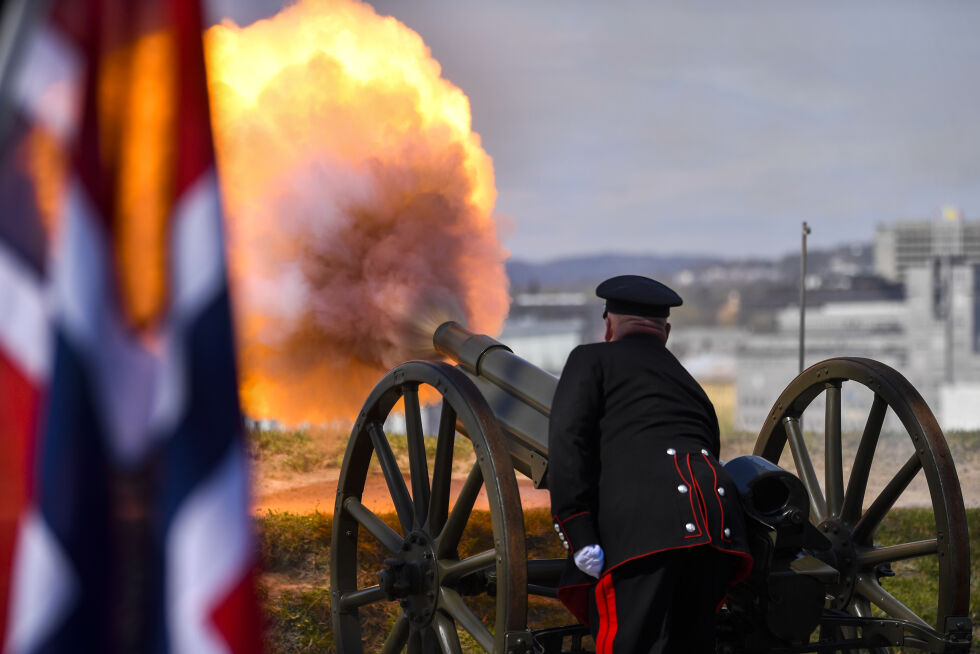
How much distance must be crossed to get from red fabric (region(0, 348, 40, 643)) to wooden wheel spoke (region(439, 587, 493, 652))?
237cm

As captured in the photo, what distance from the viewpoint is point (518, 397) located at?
15.2 feet

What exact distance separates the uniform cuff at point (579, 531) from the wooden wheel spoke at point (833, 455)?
1.51 metres

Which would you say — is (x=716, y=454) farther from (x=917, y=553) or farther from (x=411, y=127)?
(x=411, y=127)

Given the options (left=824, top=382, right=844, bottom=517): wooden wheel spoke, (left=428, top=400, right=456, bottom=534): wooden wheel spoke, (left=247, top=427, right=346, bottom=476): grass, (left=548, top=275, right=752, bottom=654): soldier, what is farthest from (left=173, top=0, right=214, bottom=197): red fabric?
(left=247, top=427, right=346, bottom=476): grass

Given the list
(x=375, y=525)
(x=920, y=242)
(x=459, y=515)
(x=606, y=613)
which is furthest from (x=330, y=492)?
(x=920, y=242)

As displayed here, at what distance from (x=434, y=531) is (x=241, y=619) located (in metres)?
2.75

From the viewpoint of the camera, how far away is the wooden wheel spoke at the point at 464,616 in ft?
13.1

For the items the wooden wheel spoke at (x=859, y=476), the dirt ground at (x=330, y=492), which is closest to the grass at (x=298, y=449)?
the dirt ground at (x=330, y=492)

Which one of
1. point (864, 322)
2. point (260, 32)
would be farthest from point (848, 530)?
point (864, 322)

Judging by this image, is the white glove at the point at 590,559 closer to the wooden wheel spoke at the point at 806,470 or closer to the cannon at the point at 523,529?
the cannon at the point at 523,529

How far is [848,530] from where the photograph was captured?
185 inches

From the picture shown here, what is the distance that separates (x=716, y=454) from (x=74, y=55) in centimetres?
267

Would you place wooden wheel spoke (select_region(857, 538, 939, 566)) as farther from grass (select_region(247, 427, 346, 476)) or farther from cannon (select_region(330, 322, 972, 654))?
grass (select_region(247, 427, 346, 476))

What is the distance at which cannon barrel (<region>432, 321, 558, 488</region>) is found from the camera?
4.48m
